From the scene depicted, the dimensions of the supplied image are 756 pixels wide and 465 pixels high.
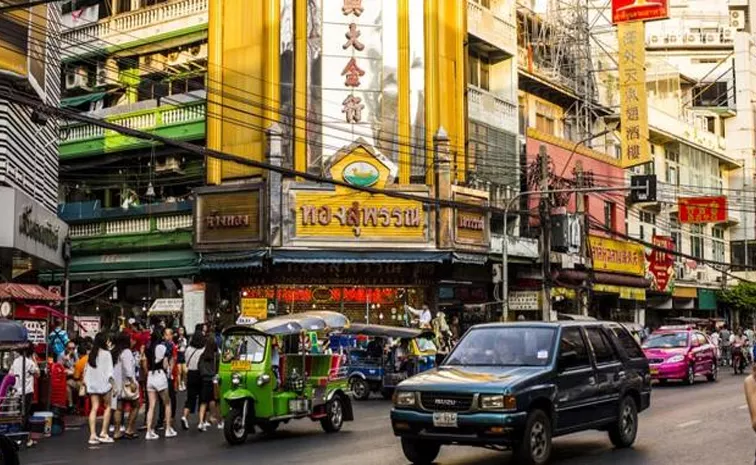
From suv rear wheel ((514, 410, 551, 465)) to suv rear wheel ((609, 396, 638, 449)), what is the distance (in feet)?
7.03

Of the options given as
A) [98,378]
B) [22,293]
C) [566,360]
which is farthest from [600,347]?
[22,293]

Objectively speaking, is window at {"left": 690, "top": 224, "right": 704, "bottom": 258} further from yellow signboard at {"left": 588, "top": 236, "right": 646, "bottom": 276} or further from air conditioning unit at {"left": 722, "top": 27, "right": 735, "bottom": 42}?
air conditioning unit at {"left": 722, "top": 27, "right": 735, "bottom": 42}

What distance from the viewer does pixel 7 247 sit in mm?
21828

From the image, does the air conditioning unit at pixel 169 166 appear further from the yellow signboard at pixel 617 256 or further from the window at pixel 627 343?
the window at pixel 627 343

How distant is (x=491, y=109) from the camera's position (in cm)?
3912

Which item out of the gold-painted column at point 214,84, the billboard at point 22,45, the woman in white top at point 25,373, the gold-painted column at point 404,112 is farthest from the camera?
the gold-painted column at point 214,84

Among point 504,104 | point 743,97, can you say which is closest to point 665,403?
point 504,104

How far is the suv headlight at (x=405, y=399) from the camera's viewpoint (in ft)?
38.5

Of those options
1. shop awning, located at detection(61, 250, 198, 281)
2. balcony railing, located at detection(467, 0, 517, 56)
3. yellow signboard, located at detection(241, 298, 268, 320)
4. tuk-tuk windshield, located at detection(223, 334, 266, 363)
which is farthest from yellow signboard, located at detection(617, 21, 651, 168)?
tuk-tuk windshield, located at detection(223, 334, 266, 363)

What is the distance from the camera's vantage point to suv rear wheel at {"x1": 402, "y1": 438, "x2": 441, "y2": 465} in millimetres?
12312

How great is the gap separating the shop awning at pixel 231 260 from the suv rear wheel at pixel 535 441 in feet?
70.8

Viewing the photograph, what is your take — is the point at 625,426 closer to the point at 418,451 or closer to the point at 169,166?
the point at 418,451

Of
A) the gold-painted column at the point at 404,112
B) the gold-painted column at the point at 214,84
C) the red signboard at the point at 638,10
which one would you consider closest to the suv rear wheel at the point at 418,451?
the gold-painted column at the point at 404,112

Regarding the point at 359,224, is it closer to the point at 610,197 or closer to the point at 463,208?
the point at 463,208
